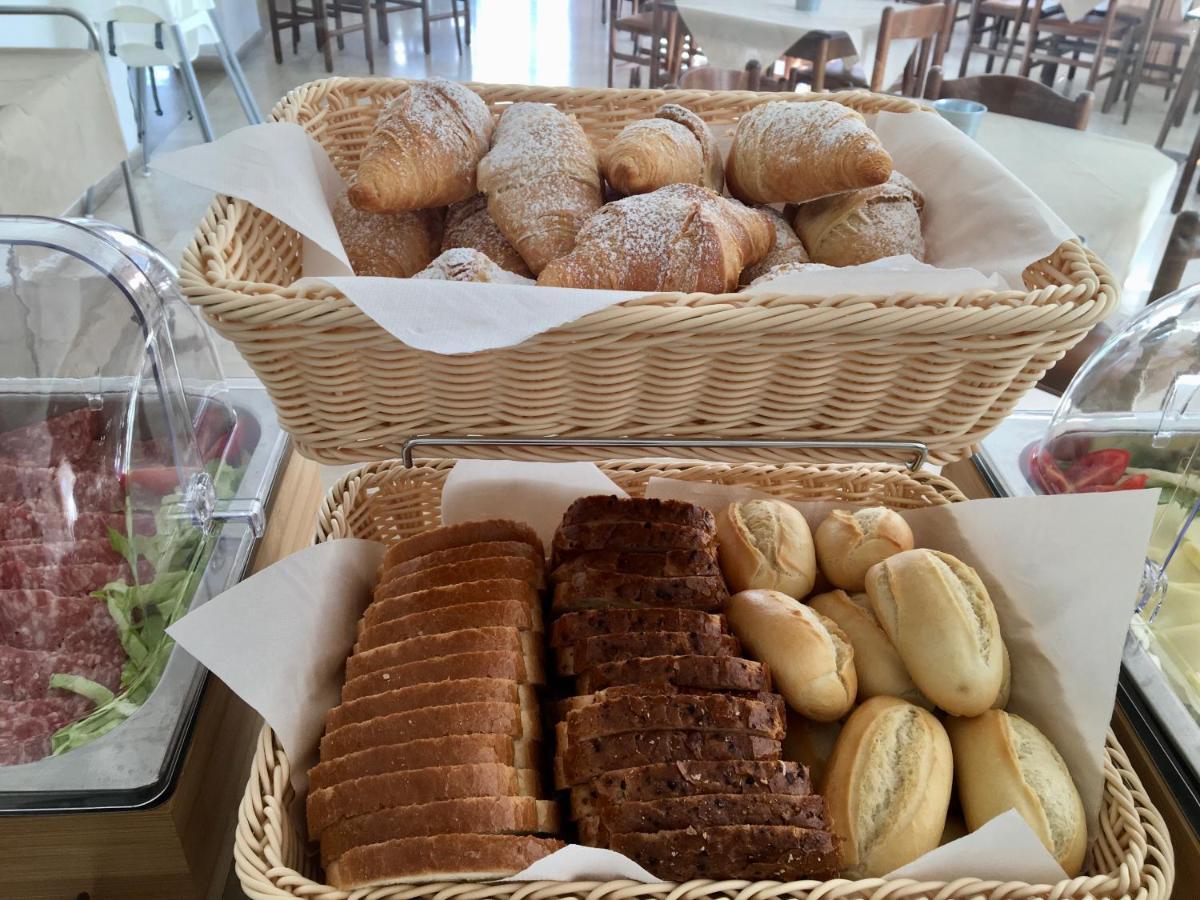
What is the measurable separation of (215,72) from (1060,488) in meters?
5.39

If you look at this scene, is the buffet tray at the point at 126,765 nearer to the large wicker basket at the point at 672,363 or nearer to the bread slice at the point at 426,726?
the bread slice at the point at 426,726

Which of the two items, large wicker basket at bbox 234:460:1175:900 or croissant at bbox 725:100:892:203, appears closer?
large wicker basket at bbox 234:460:1175:900

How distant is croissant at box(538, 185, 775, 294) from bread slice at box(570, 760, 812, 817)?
0.41m

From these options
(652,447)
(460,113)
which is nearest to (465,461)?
(652,447)

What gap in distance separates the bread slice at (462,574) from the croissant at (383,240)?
33 cm

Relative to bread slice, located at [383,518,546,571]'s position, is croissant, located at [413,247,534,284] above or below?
above

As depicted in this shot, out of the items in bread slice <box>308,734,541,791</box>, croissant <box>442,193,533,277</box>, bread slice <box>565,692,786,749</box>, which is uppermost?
croissant <box>442,193,533,277</box>

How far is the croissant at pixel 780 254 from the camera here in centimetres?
93

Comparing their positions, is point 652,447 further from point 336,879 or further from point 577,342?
point 336,879

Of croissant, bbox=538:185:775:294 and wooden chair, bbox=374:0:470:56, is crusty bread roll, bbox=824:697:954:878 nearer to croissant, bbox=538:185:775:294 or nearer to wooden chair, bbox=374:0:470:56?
croissant, bbox=538:185:775:294

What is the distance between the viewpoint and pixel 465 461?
95 centimetres

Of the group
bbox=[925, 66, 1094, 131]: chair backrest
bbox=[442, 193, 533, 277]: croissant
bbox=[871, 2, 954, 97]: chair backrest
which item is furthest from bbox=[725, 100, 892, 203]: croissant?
bbox=[871, 2, 954, 97]: chair backrest

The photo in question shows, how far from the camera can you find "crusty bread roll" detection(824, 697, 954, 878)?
2.20ft

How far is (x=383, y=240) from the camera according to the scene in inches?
37.4
